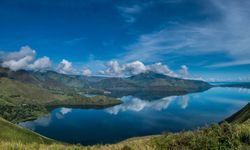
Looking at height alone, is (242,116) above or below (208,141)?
above

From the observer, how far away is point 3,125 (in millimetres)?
154125

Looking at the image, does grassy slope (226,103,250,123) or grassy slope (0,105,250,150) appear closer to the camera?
grassy slope (0,105,250,150)

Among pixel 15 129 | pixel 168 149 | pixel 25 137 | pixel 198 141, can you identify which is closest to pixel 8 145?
pixel 168 149

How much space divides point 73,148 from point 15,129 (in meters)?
159

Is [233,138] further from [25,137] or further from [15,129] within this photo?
[15,129]

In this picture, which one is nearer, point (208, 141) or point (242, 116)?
point (208, 141)

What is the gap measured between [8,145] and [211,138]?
8.85 meters

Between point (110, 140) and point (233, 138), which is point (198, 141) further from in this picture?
point (110, 140)

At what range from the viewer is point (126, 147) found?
11.4m

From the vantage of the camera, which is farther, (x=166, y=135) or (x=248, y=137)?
(x=166, y=135)

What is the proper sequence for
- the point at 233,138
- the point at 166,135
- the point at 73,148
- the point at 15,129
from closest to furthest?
the point at 233,138, the point at 73,148, the point at 166,135, the point at 15,129

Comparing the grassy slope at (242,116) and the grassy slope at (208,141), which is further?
the grassy slope at (242,116)

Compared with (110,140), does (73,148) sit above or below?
above

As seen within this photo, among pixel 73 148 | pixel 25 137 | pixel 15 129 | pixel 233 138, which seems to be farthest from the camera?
pixel 15 129
